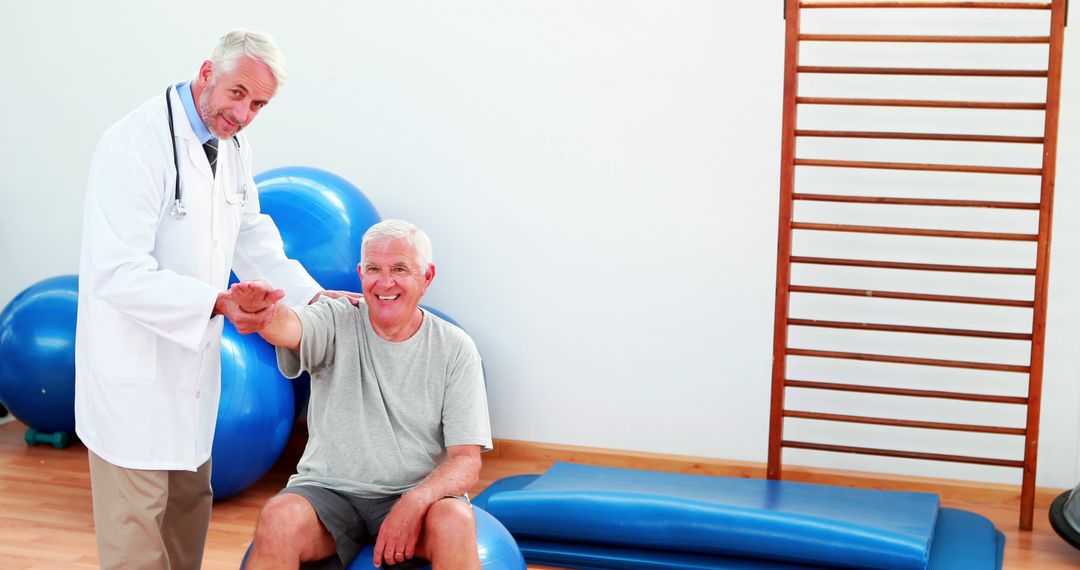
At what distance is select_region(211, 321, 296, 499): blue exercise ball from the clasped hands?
1295 millimetres

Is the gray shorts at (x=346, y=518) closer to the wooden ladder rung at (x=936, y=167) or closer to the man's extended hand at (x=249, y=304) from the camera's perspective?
the man's extended hand at (x=249, y=304)

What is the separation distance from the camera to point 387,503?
7.50 feet

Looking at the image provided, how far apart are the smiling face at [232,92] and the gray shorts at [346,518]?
741 millimetres

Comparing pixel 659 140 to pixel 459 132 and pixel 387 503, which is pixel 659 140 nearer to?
pixel 459 132

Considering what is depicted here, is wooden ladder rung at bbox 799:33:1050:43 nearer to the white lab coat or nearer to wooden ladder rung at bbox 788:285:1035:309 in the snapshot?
wooden ladder rung at bbox 788:285:1035:309

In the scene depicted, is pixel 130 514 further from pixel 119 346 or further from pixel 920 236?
pixel 920 236

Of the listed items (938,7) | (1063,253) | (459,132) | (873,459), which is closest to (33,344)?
(459,132)

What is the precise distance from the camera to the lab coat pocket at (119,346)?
84.1 inches

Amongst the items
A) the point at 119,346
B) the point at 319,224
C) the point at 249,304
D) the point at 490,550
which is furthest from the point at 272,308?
the point at 319,224

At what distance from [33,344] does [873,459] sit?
2.94 m

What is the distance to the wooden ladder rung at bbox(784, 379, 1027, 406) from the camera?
11.4 ft

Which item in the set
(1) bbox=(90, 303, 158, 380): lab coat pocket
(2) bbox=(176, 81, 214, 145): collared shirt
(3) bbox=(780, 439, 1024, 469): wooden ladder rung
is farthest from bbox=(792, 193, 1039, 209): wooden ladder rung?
(1) bbox=(90, 303, 158, 380): lab coat pocket

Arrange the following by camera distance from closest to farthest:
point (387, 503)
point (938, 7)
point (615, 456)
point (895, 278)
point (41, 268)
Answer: point (387, 503)
point (938, 7)
point (895, 278)
point (615, 456)
point (41, 268)

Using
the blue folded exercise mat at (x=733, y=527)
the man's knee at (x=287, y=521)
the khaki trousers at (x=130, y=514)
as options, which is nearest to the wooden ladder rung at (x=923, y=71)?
the blue folded exercise mat at (x=733, y=527)
